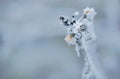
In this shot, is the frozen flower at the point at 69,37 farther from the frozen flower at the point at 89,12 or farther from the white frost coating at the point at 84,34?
the frozen flower at the point at 89,12

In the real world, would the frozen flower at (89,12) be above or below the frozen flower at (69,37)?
above

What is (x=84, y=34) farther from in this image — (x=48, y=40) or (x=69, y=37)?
(x=48, y=40)

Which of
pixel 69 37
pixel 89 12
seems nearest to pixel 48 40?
pixel 69 37

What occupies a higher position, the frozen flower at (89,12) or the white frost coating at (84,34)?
the frozen flower at (89,12)

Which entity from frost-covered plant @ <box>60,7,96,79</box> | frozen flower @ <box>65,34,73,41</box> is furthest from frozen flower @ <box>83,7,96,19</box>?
frozen flower @ <box>65,34,73,41</box>

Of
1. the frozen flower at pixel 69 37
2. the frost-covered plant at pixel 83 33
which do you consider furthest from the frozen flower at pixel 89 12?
the frozen flower at pixel 69 37

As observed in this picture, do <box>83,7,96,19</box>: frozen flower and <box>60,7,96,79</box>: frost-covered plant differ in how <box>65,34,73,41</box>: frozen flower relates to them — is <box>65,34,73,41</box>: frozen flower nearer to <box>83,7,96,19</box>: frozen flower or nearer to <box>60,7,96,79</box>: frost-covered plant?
<box>60,7,96,79</box>: frost-covered plant
